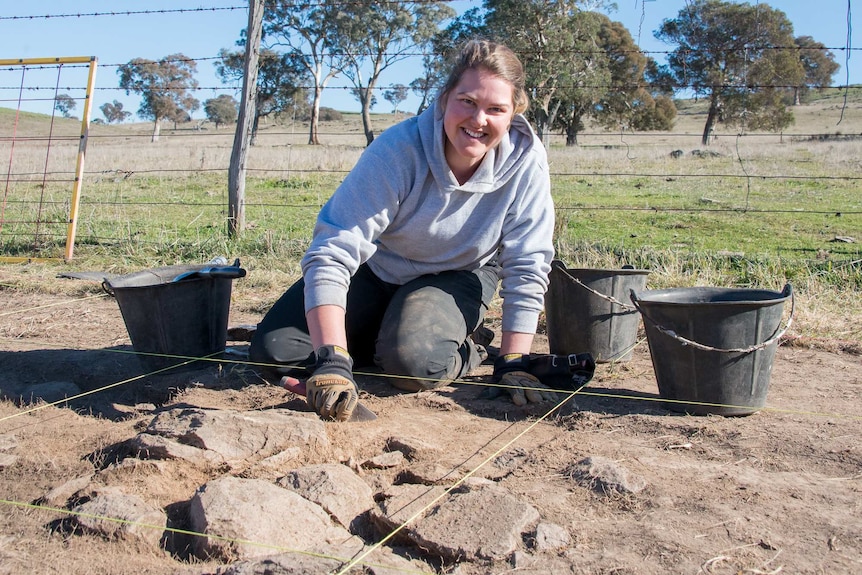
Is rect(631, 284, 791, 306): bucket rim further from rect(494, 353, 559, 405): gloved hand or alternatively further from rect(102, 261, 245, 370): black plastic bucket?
rect(102, 261, 245, 370): black plastic bucket

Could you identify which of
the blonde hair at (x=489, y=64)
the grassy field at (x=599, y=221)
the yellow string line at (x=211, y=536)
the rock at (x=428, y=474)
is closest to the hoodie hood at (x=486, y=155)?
the blonde hair at (x=489, y=64)

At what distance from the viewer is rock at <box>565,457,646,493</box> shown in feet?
7.72

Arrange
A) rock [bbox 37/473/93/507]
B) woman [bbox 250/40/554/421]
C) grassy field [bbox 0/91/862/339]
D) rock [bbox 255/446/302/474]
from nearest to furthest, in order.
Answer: rock [bbox 37/473/93/507] < rock [bbox 255/446/302/474] < woman [bbox 250/40/554/421] < grassy field [bbox 0/91/862/339]

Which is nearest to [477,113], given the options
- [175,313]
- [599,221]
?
[175,313]

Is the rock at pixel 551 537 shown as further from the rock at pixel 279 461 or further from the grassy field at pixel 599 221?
the grassy field at pixel 599 221

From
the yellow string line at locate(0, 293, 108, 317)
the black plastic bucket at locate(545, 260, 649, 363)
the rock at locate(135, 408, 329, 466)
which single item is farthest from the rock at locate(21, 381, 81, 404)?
the black plastic bucket at locate(545, 260, 649, 363)

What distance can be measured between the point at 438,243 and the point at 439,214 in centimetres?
16

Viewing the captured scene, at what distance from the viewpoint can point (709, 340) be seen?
3051mm

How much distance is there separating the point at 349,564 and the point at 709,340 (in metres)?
1.79

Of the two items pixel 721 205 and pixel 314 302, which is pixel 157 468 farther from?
pixel 721 205

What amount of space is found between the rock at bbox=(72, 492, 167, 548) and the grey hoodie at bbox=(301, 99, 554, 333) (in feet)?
3.62

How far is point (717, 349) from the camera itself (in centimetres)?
300

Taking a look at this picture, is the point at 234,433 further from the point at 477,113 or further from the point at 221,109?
the point at 221,109

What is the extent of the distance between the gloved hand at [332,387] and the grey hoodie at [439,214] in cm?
33
